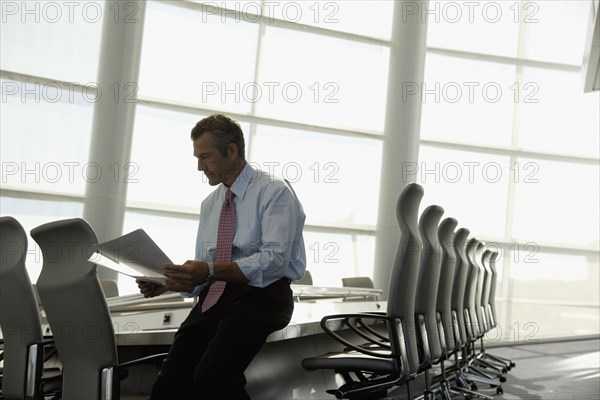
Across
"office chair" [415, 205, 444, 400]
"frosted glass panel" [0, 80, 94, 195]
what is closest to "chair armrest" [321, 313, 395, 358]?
"office chair" [415, 205, 444, 400]

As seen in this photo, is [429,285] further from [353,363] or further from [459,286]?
[459,286]

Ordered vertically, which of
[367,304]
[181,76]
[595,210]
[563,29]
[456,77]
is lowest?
[367,304]

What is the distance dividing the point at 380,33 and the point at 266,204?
7.96 meters

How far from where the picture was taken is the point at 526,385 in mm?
6734

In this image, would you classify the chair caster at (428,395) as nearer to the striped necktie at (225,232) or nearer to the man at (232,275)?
the man at (232,275)

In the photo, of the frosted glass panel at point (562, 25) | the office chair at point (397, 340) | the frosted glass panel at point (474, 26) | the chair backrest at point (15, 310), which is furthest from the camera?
the frosted glass panel at point (562, 25)

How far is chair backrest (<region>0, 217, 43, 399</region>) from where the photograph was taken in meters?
2.50

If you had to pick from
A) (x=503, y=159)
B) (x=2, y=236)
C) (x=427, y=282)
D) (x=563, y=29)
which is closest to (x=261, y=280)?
(x=2, y=236)

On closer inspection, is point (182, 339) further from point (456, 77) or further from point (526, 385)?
point (456, 77)

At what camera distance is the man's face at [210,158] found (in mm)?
2953

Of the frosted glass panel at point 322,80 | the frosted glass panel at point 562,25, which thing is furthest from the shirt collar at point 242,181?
the frosted glass panel at point 562,25

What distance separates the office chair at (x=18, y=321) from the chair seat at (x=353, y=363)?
1410mm

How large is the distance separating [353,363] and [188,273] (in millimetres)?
1223

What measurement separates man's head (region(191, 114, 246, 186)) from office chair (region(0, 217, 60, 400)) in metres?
0.76
